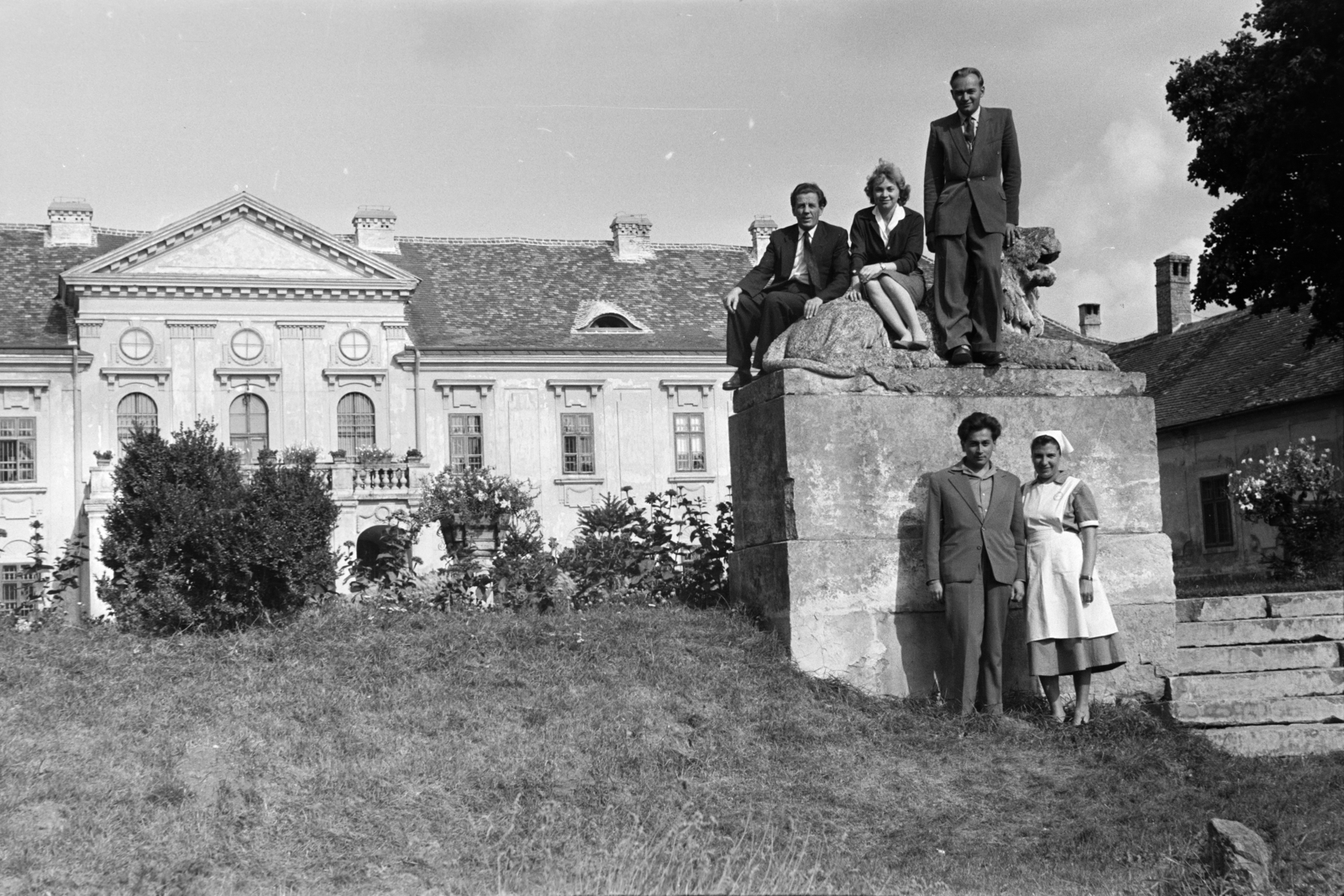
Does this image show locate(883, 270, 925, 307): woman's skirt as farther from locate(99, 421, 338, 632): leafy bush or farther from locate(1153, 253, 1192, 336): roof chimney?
locate(1153, 253, 1192, 336): roof chimney

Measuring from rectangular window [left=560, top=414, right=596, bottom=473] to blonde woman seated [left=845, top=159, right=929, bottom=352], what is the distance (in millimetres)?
34827

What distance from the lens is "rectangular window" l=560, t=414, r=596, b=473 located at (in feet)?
144

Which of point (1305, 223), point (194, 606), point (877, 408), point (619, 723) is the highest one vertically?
point (1305, 223)

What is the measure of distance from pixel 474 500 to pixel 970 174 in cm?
594

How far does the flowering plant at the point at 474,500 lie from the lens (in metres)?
13.0

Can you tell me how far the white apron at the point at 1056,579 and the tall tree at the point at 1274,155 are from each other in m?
16.5

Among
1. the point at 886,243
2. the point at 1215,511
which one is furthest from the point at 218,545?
the point at 1215,511

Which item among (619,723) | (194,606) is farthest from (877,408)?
(194,606)

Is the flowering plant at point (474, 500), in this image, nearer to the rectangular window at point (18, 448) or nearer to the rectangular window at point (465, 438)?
the rectangular window at point (465, 438)

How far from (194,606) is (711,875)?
189 inches

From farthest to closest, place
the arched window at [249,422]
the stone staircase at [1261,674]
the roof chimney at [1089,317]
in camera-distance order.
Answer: the roof chimney at [1089,317]
the arched window at [249,422]
the stone staircase at [1261,674]

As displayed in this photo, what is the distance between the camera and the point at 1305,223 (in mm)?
23594

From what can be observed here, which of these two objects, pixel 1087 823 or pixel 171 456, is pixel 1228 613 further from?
pixel 171 456

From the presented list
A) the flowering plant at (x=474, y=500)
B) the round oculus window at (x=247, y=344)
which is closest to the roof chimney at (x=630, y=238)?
the round oculus window at (x=247, y=344)
